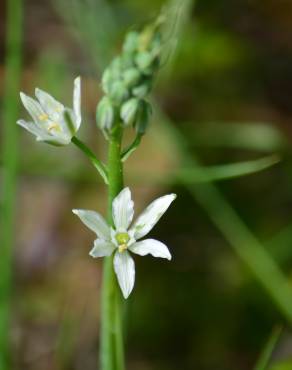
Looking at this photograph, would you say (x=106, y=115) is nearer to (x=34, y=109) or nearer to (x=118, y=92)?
(x=118, y=92)

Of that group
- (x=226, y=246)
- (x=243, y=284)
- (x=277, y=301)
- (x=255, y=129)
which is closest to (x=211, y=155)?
(x=255, y=129)

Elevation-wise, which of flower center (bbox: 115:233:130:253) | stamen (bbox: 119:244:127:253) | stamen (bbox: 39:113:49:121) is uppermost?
stamen (bbox: 39:113:49:121)

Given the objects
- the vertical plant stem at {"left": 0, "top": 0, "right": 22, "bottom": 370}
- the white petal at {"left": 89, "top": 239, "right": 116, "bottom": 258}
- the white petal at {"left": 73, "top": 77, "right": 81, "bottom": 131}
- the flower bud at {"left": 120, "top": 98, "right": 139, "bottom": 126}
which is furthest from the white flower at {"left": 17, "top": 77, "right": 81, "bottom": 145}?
the vertical plant stem at {"left": 0, "top": 0, "right": 22, "bottom": 370}

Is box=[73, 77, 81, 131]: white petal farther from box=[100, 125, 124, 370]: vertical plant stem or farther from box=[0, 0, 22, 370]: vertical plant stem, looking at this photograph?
box=[0, 0, 22, 370]: vertical plant stem

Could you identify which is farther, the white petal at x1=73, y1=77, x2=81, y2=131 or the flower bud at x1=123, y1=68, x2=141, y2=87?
the white petal at x1=73, y1=77, x2=81, y2=131

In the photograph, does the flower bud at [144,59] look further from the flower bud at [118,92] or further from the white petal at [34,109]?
the white petal at [34,109]

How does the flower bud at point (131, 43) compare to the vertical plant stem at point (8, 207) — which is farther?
the vertical plant stem at point (8, 207)

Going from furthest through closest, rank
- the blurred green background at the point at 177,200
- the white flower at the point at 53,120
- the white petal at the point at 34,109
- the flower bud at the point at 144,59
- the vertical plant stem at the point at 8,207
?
the blurred green background at the point at 177,200 → the vertical plant stem at the point at 8,207 → the white petal at the point at 34,109 → the white flower at the point at 53,120 → the flower bud at the point at 144,59

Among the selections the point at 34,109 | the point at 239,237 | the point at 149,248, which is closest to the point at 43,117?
the point at 34,109

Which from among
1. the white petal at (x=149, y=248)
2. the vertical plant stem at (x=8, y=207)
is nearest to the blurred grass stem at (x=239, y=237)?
the vertical plant stem at (x=8, y=207)
